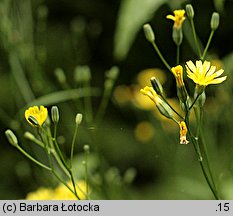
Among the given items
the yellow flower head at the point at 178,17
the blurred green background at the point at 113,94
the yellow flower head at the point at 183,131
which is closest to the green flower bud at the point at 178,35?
the yellow flower head at the point at 178,17

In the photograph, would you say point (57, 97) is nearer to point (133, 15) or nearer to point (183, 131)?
point (133, 15)

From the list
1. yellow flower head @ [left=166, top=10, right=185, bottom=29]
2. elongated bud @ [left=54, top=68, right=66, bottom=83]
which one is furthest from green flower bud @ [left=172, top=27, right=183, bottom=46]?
elongated bud @ [left=54, top=68, right=66, bottom=83]

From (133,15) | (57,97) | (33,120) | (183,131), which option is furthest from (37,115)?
(57,97)

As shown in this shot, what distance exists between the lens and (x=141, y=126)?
1.48 meters

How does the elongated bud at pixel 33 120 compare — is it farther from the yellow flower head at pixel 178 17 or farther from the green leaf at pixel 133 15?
the green leaf at pixel 133 15

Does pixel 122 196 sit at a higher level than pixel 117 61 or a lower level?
lower

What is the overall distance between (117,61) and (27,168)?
1.35 feet

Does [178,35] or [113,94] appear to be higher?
[113,94]

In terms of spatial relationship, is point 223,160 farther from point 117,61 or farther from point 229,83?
point 117,61

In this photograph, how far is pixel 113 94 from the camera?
1.57 metres

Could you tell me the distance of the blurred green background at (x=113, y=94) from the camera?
124cm

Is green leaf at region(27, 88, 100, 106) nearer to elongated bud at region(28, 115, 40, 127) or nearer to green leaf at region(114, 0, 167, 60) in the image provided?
green leaf at region(114, 0, 167, 60)
